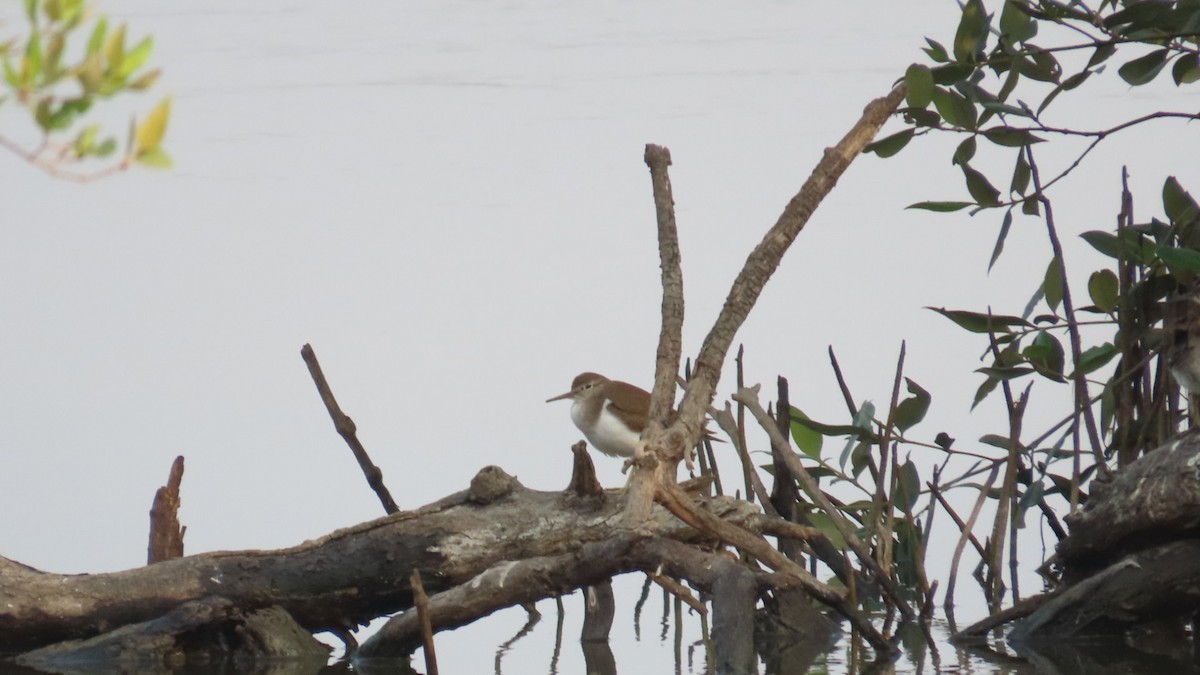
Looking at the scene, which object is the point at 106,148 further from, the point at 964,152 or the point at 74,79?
the point at 964,152

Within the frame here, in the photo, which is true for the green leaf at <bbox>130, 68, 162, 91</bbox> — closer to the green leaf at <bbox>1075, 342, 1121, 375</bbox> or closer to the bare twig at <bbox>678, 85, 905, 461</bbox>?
the bare twig at <bbox>678, 85, 905, 461</bbox>

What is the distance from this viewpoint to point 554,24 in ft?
55.2

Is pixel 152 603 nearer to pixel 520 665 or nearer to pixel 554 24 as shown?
pixel 520 665

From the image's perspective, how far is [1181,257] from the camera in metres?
5.31

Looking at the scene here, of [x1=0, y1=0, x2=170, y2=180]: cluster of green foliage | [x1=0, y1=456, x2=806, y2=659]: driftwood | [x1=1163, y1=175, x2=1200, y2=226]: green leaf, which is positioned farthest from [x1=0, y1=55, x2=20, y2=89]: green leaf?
[x1=1163, y1=175, x2=1200, y2=226]: green leaf

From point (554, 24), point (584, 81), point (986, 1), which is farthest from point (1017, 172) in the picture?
point (554, 24)

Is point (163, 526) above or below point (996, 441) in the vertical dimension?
below

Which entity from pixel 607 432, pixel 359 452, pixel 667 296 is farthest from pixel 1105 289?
pixel 359 452

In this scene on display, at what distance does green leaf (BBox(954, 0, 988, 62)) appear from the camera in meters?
5.61

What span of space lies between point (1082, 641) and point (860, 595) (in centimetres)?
125

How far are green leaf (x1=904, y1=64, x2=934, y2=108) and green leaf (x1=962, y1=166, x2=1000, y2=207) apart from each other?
1.62ft

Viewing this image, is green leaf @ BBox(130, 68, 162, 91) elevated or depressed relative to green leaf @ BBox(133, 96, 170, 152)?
elevated

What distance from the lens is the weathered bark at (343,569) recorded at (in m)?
5.49

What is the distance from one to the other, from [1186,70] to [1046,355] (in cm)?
112
